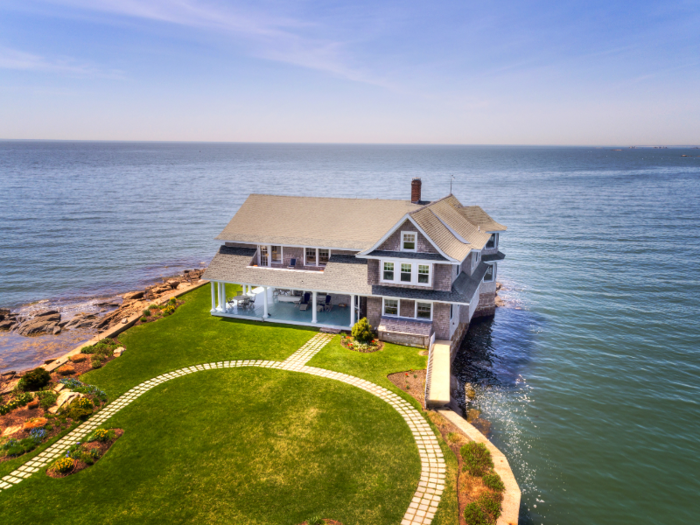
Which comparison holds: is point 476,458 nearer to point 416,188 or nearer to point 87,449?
point 87,449

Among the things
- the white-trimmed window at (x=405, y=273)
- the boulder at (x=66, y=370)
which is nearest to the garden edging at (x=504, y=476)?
the white-trimmed window at (x=405, y=273)

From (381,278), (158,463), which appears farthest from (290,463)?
(381,278)

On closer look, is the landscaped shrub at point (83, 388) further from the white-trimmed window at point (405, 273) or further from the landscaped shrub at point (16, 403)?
the white-trimmed window at point (405, 273)

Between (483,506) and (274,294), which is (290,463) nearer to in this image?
(483,506)

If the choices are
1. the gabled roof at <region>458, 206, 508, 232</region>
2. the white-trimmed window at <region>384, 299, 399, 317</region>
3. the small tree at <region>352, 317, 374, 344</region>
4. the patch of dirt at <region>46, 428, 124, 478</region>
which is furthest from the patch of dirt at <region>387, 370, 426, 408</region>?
the gabled roof at <region>458, 206, 508, 232</region>

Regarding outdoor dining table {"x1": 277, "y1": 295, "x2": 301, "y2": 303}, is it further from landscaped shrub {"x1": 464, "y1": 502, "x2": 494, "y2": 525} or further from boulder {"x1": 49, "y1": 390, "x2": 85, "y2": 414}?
landscaped shrub {"x1": 464, "y1": 502, "x2": 494, "y2": 525}

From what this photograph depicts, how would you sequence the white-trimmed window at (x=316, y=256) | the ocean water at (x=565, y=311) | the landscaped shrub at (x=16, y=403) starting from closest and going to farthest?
the landscaped shrub at (x=16, y=403)
the ocean water at (x=565, y=311)
the white-trimmed window at (x=316, y=256)
